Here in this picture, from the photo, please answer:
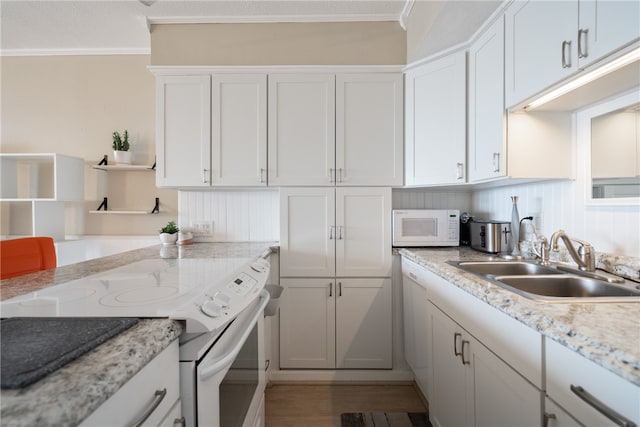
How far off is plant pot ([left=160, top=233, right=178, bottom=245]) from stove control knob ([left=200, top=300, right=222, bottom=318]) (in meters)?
1.69

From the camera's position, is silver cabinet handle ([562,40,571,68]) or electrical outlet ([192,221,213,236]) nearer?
silver cabinet handle ([562,40,571,68])

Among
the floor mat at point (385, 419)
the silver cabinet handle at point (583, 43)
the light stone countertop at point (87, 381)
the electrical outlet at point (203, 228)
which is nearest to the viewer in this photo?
the light stone countertop at point (87, 381)

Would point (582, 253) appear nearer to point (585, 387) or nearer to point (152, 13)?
point (585, 387)

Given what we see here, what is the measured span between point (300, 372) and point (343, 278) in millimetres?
756

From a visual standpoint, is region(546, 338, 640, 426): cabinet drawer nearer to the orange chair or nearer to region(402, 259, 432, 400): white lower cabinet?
region(402, 259, 432, 400): white lower cabinet

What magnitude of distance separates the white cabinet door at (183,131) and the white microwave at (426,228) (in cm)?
148

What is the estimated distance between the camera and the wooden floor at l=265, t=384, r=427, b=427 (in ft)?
5.73

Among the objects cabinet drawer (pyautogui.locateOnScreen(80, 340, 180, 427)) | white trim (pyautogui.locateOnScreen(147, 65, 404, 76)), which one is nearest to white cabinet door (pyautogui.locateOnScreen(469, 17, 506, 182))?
white trim (pyautogui.locateOnScreen(147, 65, 404, 76))

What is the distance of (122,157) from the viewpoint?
8.16 ft

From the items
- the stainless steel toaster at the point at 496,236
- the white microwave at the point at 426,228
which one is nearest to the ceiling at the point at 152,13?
the white microwave at the point at 426,228

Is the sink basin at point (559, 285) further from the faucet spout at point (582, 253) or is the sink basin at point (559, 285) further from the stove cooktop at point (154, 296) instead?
the stove cooktop at point (154, 296)

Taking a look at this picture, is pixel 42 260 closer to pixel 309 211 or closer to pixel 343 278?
pixel 309 211

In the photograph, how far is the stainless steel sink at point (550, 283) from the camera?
1029mm

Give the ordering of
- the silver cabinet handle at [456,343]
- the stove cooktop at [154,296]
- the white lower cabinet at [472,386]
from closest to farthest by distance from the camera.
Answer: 1. the stove cooktop at [154,296]
2. the white lower cabinet at [472,386]
3. the silver cabinet handle at [456,343]
